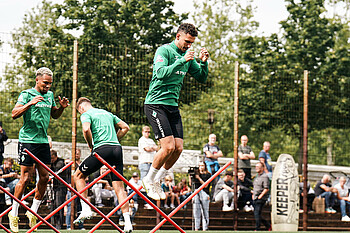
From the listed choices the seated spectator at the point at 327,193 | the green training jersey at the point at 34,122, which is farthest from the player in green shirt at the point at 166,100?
the seated spectator at the point at 327,193

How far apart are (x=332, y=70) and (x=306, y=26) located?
8.10 ft

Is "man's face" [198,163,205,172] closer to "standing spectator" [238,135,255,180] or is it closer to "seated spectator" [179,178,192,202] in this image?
"standing spectator" [238,135,255,180]

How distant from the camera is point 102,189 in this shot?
12.4 meters

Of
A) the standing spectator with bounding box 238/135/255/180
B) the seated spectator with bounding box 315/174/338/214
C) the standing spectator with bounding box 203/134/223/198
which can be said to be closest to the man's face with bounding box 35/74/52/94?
the standing spectator with bounding box 203/134/223/198

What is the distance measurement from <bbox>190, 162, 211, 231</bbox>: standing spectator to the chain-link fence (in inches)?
59.1

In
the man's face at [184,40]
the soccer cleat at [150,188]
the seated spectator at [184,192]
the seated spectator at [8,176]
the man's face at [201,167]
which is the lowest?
the seated spectator at [184,192]

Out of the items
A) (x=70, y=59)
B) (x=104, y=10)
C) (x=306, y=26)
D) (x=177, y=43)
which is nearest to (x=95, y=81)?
→ (x=70, y=59)

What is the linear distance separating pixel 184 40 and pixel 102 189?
6873 mm

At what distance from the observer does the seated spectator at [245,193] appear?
41.9 feet

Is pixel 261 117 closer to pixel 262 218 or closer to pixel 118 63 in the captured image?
pixel 262 218

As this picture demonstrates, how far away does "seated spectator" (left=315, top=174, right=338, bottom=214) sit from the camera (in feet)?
48.0

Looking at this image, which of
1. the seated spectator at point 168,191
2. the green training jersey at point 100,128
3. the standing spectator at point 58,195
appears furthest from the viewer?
the seated spectator at point 168,191

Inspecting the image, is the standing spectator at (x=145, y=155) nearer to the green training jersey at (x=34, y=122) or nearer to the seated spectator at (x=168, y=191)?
the seated spectator at (x=168, y=191)

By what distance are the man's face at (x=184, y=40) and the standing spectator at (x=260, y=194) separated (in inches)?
271
